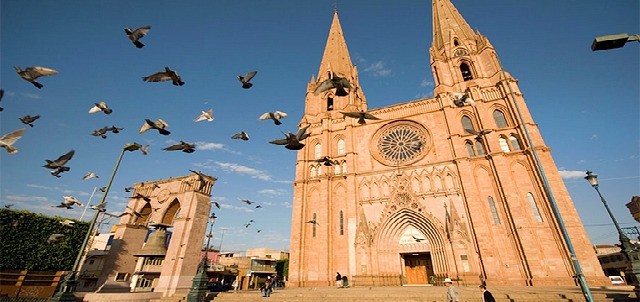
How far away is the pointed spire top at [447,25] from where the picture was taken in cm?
3302

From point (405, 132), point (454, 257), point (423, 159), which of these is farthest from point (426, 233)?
A: point (405, 132)

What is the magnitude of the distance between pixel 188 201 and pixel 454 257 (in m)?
22.9

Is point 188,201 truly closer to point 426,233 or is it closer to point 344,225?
point 344,225

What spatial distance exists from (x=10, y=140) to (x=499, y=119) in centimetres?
3184

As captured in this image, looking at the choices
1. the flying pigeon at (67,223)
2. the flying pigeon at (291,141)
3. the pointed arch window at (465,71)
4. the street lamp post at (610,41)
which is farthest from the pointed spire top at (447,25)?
the flying pigeon at (67,223)

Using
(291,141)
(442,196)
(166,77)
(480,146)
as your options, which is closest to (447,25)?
(480,146)

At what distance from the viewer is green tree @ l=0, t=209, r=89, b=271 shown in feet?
54.5

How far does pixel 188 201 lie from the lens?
76.7 ft

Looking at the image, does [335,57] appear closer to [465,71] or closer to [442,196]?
[465,71]

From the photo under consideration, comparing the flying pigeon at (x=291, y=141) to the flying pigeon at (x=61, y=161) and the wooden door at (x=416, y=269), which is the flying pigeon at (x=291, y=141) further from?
the wooden door at (x=416, y=269)

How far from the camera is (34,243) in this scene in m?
17.7

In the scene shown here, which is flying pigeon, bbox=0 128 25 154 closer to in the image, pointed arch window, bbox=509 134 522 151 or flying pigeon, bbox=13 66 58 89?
flying pigeon, bbox=13 66 58 89

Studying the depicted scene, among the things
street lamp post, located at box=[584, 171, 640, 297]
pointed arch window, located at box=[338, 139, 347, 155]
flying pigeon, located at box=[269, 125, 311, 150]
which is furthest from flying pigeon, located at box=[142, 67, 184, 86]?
pointed arch window, located at box=[338, 139, 347, 155]

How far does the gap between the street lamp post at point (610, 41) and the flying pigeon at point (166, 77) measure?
1107 centimetres
